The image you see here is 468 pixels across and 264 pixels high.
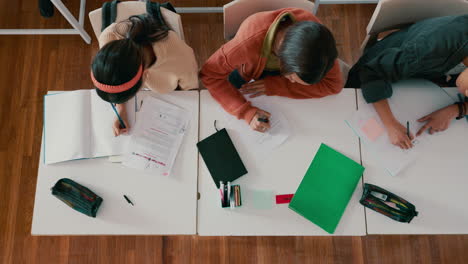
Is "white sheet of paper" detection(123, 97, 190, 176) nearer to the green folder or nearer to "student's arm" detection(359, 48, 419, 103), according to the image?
the green folder

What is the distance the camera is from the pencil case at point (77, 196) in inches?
48.6

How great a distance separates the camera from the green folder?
127cm

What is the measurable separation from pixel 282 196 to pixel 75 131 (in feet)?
2.94

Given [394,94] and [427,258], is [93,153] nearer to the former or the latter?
[394,94]

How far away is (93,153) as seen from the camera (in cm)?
133

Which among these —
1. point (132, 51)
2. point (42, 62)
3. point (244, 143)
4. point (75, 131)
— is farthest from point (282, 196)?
point (42, 62)

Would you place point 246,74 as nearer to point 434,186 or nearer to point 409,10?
point 409,10

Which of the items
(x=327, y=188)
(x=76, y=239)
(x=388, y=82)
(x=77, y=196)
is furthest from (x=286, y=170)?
(x=76, y=239)

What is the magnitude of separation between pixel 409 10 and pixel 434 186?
2.55 ft

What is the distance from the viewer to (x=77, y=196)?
1245 mm

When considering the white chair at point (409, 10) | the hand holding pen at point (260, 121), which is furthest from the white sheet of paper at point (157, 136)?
the white chair at point (409, 10)

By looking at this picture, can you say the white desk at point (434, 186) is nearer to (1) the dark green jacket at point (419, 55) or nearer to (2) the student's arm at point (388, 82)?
(2) the student's arm at point (388, 82)

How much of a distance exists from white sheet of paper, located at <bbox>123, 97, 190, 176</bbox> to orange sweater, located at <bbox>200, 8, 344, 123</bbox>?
19cm

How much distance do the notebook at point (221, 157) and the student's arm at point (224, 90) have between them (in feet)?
0.35
